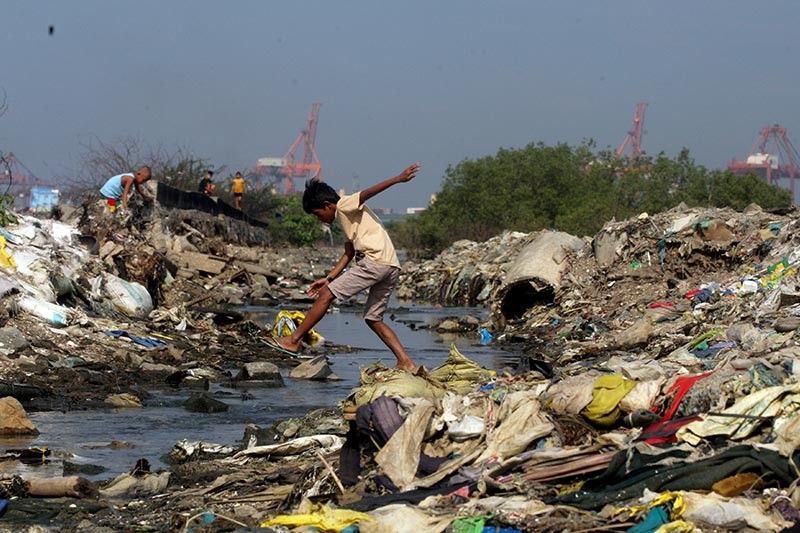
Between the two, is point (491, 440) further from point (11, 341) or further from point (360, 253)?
point (11, 341)

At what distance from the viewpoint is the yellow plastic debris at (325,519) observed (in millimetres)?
5004

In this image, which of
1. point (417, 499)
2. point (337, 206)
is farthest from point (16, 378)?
point (417, 499)

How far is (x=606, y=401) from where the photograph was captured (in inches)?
232

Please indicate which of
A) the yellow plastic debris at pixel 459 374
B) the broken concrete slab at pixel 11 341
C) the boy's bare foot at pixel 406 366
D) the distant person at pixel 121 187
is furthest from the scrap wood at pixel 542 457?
the distant person at pixel 121 187

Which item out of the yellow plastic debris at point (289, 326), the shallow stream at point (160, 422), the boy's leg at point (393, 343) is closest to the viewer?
the shallow stream at point (160, 422)

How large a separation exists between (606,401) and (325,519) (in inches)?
62.8

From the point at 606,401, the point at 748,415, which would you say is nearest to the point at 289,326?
the point at 606,401

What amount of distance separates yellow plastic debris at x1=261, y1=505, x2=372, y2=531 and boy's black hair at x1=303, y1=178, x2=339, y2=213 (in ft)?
11.7

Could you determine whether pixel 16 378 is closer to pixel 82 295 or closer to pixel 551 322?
pixel 82 295

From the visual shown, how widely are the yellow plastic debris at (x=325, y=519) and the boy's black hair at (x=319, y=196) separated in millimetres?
3580

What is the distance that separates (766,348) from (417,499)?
107 inches

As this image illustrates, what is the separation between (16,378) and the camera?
974cm

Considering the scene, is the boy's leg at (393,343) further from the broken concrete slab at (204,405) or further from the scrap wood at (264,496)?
the scrap wood at (264,496)

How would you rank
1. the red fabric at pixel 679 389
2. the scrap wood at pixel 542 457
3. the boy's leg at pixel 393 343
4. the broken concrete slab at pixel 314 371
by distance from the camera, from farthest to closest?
the broken concrete slab at pixel 314 371
the boy's leg at pixel 393 343
the red fabric at pixel 679 389
the scrap wood at pixel 542 457
